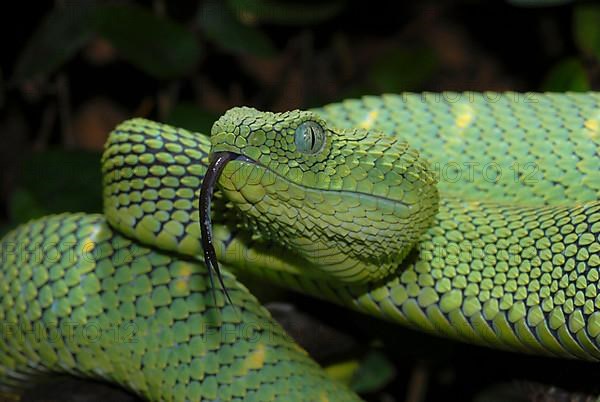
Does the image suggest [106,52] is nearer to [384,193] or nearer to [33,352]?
[33,352]

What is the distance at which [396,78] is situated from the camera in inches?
141

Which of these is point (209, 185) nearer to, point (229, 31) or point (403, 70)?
point (229, 31)

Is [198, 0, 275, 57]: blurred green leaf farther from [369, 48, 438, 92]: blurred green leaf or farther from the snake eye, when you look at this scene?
the snake eye

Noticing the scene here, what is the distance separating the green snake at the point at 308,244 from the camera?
1.45 meters

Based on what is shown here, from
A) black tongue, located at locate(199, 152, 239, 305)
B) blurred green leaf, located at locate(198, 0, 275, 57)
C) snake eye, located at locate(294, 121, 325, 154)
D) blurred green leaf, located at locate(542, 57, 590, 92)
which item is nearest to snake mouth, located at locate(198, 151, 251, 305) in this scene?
black tongue, located at locate(199, 152, 239, 305)

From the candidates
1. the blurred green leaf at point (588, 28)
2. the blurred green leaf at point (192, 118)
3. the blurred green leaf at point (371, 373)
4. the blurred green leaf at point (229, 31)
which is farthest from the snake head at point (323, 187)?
the blurred green leaf at point (229, 31)

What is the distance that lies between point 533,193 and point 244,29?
1.83 metres

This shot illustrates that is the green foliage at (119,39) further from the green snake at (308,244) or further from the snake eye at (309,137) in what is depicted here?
the snake eye at (309,137)

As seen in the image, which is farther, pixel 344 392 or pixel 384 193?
pixel 344 392

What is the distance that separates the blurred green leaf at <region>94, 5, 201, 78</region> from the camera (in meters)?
3.02

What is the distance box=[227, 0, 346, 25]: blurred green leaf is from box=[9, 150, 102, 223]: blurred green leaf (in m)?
0.97

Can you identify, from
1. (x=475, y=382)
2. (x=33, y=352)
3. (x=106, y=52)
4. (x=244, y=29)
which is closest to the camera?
(x=33, y=352)

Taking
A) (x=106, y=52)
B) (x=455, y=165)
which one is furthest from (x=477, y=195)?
(x=106, y=52)

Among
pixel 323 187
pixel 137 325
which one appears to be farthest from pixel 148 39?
pixel 323 187
